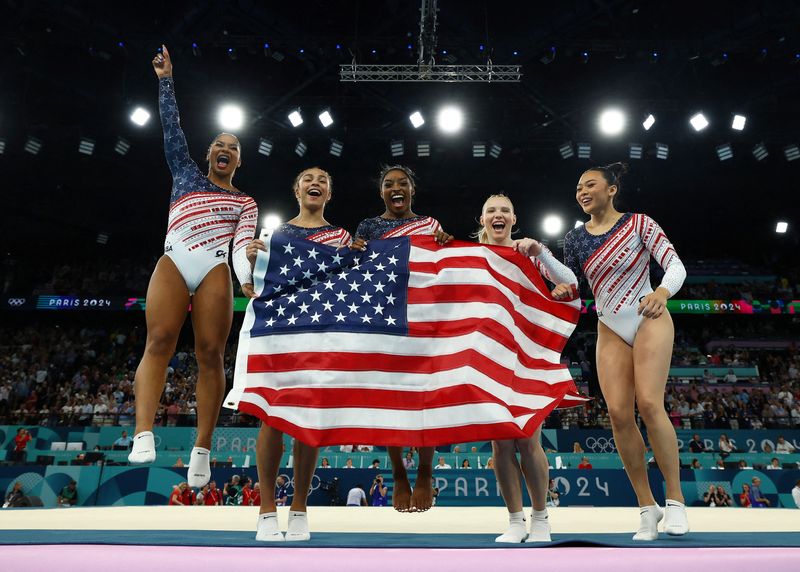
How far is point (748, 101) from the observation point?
1364 centimetres

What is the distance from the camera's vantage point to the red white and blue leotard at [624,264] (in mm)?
4113

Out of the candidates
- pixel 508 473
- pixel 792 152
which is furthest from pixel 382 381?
pixel 792 152

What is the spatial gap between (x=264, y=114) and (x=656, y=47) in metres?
Result: 8.52

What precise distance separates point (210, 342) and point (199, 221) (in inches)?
34.0

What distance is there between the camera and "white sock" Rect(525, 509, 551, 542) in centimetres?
360

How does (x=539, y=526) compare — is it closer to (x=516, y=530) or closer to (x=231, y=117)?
(x=516, y=530)

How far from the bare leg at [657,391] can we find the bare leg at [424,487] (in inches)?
54.1

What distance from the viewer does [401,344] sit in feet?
12.2

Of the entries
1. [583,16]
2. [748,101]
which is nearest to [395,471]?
[583,16]

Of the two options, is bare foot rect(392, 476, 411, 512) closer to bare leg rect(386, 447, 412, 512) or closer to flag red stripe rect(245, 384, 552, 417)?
bare leg rect(386, 447, 412, 512)

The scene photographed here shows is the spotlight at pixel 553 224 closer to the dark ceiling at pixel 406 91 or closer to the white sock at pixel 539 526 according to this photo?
the dark ceiling at pixel 406 91

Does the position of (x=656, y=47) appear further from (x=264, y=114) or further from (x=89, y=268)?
(x=89, y=268)

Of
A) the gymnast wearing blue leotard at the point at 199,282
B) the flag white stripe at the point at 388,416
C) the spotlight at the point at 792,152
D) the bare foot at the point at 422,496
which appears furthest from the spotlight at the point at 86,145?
the spotlight at the point at 792,152

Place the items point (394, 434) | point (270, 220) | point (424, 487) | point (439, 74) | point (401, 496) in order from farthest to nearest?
point (270, 220)
point (439, 74)
point (401, 496)
point (424, 487)
point (394, 434)
